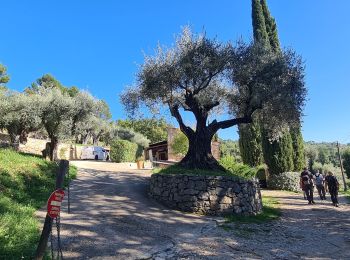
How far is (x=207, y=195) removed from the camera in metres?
14.5

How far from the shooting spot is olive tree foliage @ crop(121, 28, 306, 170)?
1633cm

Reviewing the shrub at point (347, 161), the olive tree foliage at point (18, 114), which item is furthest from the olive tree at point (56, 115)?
the shrub at point (347, 161)

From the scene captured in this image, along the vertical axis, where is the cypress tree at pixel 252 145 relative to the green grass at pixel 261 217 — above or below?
above

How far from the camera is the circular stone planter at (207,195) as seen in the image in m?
14.4

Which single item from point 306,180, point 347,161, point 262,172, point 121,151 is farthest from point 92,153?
point 347,161

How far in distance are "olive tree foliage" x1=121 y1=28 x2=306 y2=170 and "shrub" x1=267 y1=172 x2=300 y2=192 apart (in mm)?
11635

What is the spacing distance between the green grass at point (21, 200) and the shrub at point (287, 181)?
16.0 meters

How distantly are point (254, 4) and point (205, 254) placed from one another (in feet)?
85.6

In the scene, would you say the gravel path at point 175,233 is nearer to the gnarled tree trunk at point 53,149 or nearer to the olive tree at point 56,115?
the gnarled tree trunk at point 53,149

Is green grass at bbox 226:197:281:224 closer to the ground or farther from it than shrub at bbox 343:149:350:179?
closer to the ground

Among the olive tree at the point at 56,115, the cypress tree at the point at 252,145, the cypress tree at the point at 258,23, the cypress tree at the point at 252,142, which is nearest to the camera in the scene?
the olive tree at the point at 56,115

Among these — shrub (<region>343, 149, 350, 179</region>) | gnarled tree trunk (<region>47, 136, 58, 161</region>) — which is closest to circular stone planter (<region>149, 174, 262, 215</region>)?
gnarled tree trunk (<region>47, 136, 58, 161</region>)

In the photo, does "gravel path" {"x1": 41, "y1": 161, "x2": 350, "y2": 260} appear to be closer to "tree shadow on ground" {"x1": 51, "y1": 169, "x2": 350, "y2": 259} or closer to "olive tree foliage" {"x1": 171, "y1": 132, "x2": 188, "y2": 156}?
"tree shadow on ground" {"x1": 51, "y1": 169, "x2": 350, "y2": 259}

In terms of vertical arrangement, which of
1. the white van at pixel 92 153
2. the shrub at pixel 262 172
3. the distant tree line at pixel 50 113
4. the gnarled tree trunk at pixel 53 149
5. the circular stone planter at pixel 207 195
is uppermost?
the distant tree line at pixel 50 113
